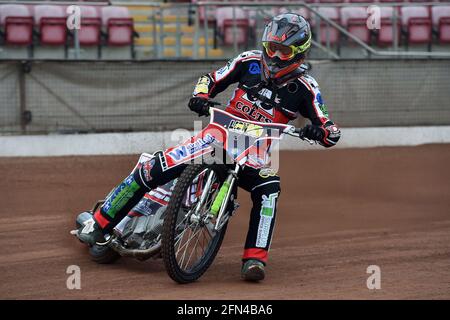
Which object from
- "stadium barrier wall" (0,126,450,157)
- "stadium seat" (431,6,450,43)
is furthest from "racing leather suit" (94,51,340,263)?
"stadium seat" (431,6,450,43)

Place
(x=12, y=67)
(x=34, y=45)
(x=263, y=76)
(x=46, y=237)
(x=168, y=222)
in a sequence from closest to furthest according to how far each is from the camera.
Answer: (x=168, y=222)
(x=263, y=76)
(x=46, y=237)
(x=12, y=67)
(x=34, y=45)

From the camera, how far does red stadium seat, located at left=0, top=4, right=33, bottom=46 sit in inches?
619

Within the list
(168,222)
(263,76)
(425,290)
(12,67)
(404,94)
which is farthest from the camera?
(404,94)

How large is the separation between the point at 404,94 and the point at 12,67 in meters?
6.80

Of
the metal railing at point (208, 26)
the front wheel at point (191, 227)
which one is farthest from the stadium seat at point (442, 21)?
the front wheel at point (191, 227)

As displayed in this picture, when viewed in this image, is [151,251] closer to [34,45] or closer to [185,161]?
[185,161]

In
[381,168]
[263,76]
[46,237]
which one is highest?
[381,168]

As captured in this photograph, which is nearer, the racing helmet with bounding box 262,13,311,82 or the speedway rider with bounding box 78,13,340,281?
the speedway rider with bounding box 78,13,340,281

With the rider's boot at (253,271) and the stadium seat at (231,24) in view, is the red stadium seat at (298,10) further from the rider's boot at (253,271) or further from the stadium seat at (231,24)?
the rider's boot at (253,271)

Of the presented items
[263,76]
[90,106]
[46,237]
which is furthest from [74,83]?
[263,76]

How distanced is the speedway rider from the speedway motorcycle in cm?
13

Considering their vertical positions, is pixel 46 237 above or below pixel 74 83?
below

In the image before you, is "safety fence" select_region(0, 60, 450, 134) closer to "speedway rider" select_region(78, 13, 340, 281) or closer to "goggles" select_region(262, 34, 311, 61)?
"speedway rider" select_region(78, 13, 340, 281)

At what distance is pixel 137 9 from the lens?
17594 millimetres
